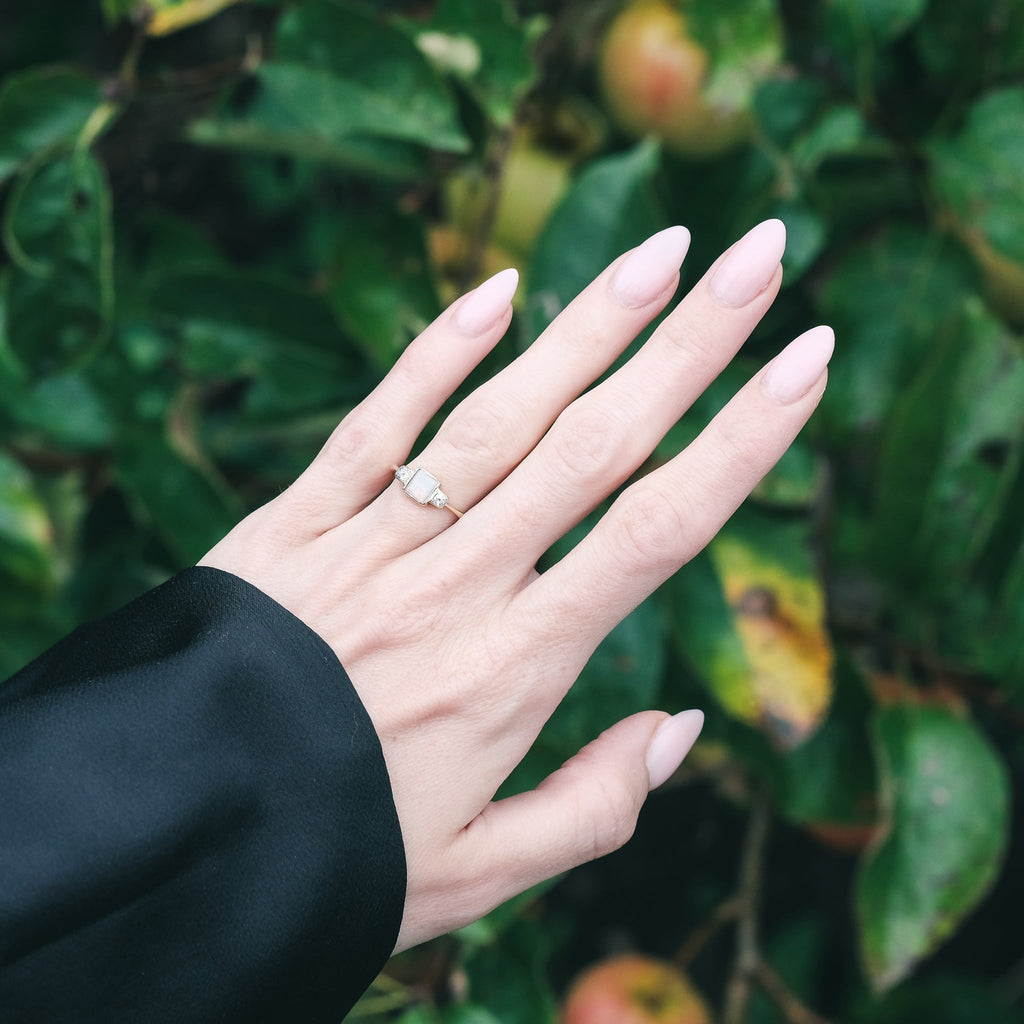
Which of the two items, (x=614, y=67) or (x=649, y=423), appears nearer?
(x=649, y=423)

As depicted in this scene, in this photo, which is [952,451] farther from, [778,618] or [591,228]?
[591,228]

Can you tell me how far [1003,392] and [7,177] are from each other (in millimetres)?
773

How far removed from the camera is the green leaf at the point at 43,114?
719mm

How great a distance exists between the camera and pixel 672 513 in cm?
56

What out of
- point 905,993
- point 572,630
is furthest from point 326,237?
point 905,993

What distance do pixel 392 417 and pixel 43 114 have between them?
0.37 metres

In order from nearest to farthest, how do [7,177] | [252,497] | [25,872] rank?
1. [25,872]
2. [7,177]
3. [252,497]

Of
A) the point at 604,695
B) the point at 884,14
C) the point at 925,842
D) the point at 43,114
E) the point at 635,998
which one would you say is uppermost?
the point at 884,14

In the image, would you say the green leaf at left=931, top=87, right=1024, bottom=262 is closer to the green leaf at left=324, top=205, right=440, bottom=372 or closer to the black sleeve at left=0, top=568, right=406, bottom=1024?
the green leaf at left=324, top=205, right=440, bottom=372

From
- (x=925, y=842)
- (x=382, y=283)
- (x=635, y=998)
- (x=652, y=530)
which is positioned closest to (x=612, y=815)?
(x=652, y=530)

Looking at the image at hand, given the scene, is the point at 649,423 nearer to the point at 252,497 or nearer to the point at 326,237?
the point at 252,497

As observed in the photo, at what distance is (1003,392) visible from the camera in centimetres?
80

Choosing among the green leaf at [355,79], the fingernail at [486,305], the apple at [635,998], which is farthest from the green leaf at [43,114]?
the apple at [635,998]

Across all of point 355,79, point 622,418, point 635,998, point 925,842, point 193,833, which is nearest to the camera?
point 193,833
